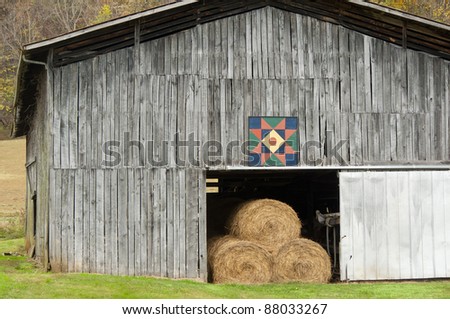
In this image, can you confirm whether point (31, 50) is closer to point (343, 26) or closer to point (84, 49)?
point (84, 49)

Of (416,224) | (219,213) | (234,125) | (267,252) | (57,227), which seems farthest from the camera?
(219,213)

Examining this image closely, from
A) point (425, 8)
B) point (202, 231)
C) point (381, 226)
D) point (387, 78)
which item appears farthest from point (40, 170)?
point (425, 8)

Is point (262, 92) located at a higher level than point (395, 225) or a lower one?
higher

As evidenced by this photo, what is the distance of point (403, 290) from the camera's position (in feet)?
49.3

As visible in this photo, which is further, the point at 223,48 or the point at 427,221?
Answer: the point at 427,221

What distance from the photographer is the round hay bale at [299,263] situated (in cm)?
1614

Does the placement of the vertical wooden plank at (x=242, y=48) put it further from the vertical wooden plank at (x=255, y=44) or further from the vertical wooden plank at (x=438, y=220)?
the vertical wooden plank at (x=438, y=220)

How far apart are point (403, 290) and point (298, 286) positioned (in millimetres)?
2028

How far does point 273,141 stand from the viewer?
16.4m

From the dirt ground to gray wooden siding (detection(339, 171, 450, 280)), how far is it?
27.3 m

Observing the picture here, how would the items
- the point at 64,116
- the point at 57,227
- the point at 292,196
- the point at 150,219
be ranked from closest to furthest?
the point at 57,227
the point at 64,116
the point at 150,219
the point at 292,196

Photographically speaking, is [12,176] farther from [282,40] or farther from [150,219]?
[282,40]

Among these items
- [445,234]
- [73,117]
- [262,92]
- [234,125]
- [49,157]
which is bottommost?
[445,234]

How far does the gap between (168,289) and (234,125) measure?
4053mm
